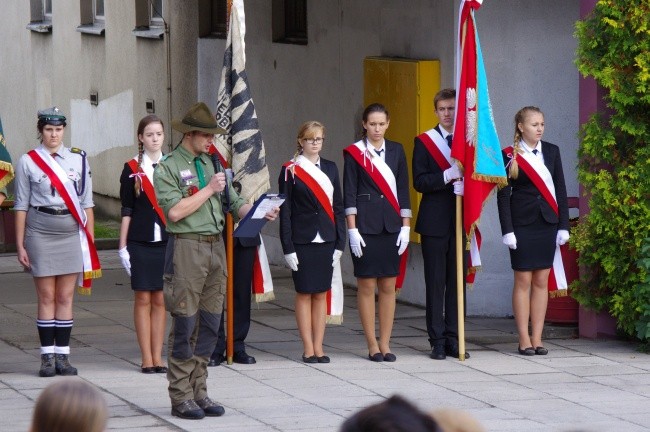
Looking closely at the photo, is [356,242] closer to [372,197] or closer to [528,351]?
[372,197]

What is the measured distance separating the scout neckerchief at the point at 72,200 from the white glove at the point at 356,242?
1811 mm

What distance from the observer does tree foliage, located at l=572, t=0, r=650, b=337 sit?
1057 centimetres

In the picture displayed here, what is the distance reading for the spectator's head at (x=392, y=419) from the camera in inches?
134

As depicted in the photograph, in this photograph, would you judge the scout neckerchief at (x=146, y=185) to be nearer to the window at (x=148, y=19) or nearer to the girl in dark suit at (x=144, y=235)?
the girl in dark suit at (x=144, y=235)

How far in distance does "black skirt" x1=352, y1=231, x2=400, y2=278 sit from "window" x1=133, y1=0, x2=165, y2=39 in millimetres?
8732

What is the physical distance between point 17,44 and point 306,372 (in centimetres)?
1617

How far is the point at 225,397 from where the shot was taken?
30.2 ft

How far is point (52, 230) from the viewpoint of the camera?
32.1 ft

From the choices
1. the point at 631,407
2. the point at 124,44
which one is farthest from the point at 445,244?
the point at 124,44

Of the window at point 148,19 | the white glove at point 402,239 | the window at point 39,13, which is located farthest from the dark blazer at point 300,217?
the window at point 39,13

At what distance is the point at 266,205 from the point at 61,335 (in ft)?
5.87

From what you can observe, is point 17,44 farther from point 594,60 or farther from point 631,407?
point 631,407

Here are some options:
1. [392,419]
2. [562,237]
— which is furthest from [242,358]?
[392,419]

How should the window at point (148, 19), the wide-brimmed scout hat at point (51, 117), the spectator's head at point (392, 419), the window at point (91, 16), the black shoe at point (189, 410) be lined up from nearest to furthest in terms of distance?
the spectator's head at point (392, 419)
the black shoe at point (189, 410)
the wide-brimmed scout hat at point (51, 117)
the window at point (148, 19)
the window at point (91, 16)
